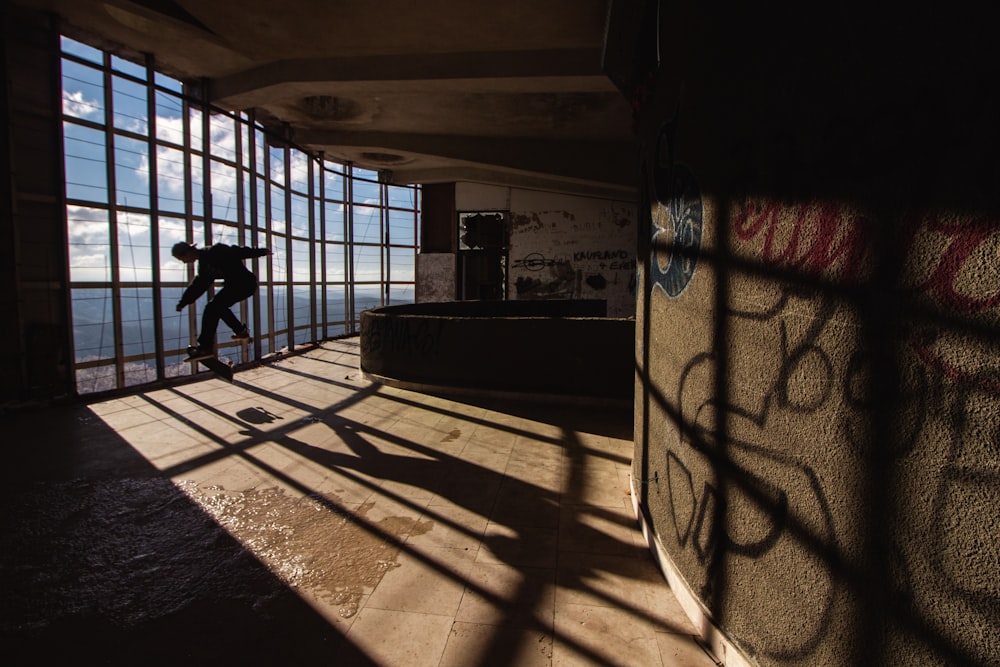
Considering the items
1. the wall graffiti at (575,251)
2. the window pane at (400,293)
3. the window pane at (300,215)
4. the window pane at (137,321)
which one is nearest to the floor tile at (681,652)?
the window pane at (137,321)

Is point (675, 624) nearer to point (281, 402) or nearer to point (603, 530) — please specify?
point (603, 530)

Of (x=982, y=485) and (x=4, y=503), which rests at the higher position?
(x=982, y=485)

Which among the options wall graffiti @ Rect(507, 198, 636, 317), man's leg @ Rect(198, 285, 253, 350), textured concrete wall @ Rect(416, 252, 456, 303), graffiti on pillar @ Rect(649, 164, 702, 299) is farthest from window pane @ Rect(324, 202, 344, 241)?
graffiti on pillar @ Rect(649, 164, 702, 299)

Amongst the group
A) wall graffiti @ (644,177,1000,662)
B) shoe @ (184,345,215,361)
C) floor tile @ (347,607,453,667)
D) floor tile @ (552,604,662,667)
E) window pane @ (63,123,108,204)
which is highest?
window pane @ (63,123,108,204)

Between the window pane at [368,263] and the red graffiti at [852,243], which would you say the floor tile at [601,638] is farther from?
the window pane at [368,263]

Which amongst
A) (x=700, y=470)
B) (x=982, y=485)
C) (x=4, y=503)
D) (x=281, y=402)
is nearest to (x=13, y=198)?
(x=281, y=402)

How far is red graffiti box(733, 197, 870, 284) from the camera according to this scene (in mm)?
1369

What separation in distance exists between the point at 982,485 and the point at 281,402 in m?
6.78

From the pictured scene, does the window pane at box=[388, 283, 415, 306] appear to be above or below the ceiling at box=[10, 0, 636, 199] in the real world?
below

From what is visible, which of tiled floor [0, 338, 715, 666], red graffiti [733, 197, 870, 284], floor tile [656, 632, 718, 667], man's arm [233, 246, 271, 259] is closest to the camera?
red graffiti [733, 197, 870, 284]

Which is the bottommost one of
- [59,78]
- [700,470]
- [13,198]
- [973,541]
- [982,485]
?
[700,470]

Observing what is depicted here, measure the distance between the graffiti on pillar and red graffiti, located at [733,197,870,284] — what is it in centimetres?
40

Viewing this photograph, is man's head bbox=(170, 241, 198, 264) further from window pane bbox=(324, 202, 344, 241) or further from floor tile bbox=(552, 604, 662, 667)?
window pane bbox=(324, 202, 344, 241)

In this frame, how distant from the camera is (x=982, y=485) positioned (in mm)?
1085
